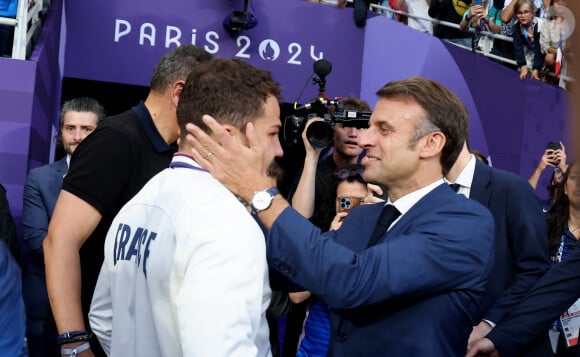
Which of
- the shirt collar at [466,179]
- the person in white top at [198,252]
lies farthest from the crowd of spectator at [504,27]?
the person in white top at [198,252]

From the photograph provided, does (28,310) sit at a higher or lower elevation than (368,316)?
lower

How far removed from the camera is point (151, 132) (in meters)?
2.74

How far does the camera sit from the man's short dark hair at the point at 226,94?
74.8 inches

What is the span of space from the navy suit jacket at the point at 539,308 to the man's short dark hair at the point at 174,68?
1.49 m

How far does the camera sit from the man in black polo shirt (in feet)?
8.23

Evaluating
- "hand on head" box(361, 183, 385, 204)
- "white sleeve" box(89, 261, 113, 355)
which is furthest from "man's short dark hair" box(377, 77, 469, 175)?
"hand on head" box(361, 183, 385, 204)

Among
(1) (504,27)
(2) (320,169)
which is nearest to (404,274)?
(2) (320,169)

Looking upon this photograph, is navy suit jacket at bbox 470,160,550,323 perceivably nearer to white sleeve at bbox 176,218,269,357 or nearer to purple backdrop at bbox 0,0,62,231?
white sleeve at bbox 176,218,269,357

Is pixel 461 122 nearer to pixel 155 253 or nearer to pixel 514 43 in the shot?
pixel 155 253

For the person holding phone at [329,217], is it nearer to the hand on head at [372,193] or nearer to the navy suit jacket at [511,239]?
the hand on head at [372,193]

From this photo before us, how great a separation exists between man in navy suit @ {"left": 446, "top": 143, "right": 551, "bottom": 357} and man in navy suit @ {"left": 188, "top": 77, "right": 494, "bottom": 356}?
67 centimetres

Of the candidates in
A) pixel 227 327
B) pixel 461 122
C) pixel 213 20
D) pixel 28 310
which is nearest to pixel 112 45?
pixel 213 20

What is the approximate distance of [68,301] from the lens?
250cm

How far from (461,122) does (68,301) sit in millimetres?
1393
